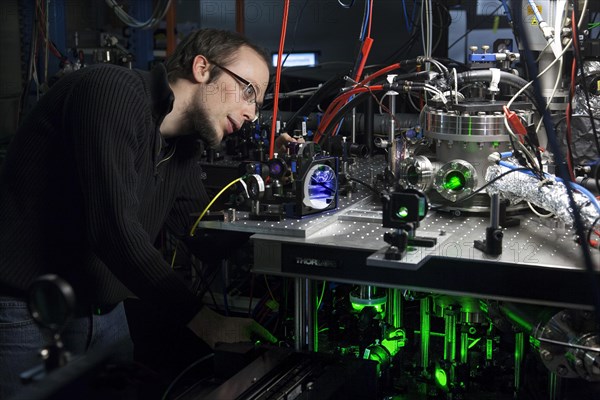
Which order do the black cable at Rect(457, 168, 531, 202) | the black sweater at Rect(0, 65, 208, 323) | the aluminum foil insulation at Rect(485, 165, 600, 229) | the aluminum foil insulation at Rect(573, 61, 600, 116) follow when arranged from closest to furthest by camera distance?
the black sweater at Rect(0, 65, 208, 323) → the aluminum foil insulation at Rect(485, 165, 600, 229) → the black cable at Rect(457, 168, 531, 202) → the aluminum foil insulation at Rect(573, 61, 600, 116)

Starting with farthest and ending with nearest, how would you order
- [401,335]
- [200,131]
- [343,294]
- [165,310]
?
[343,294]
[401,335]
[200,131]
[165,310]

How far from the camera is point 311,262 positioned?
187 cm

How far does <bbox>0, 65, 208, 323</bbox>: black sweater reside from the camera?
1616 millimetres

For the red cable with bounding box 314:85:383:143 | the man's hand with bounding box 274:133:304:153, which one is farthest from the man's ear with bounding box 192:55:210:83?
the red cable with bounding box 314:85:383:143

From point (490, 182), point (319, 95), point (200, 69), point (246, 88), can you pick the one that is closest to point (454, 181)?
point (490, 182)

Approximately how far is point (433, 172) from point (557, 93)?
1.71ft

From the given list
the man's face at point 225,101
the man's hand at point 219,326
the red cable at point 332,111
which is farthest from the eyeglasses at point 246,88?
the man's hand at point 219,326

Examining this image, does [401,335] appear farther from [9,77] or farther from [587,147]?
[9,77]

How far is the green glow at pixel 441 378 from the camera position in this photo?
218 centimetres

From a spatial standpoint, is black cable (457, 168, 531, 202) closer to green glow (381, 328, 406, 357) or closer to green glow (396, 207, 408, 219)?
green glow (396, 207, 408, 219)

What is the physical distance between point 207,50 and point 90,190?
22.6 inches

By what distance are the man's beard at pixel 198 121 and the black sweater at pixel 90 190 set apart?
147mm

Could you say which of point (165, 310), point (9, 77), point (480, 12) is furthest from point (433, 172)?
point (9, 77)

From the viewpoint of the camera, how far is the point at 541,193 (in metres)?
1.85
